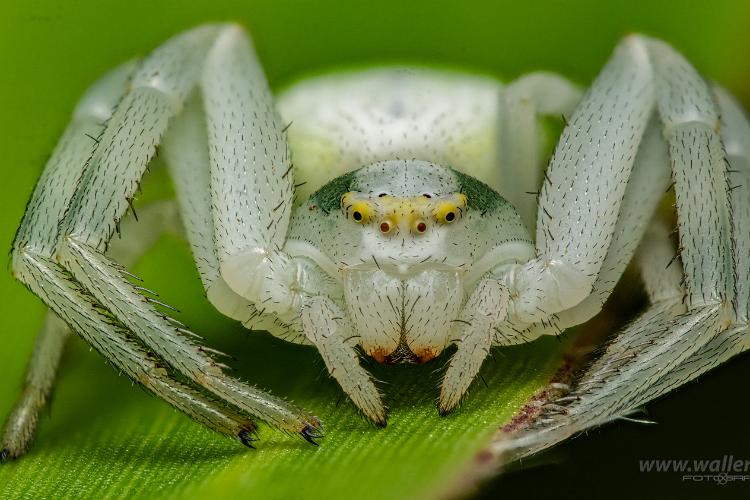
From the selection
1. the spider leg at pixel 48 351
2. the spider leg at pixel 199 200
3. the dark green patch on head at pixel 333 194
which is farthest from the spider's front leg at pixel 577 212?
the spider leg at pixel 48 351

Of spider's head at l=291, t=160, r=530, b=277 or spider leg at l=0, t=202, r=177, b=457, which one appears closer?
spider's head at l=291, t=160, r=530, b=277

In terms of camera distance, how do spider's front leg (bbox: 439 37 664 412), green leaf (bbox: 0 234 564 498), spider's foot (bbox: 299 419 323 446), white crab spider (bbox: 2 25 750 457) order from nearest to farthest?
green leaf (bbox: 0 234 564 498), spider's foot (bbox: 299 419 323 446), white crab spider (bbox: 2 25 750 457), spider's front leg (bbox: 439 37 664 412)

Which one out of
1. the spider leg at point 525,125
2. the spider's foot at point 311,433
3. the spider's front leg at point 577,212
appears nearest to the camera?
the spider's foot at point 311,433

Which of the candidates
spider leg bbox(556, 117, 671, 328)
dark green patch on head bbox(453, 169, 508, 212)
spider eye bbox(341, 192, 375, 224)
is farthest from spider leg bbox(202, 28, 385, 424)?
spider leg bbox(556, 117, 671, 328)

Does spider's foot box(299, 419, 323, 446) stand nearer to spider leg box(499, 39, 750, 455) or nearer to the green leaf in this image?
the green leaf

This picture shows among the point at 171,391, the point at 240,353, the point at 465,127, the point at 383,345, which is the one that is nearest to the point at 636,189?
the point at 465,127

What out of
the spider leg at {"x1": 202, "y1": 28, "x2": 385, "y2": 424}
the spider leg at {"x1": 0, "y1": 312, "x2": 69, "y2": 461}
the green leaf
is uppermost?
the spider leg at {"x1": 202, "y1": 28, "x2": 385, "y2": 424}

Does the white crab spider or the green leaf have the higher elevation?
the white crab spider

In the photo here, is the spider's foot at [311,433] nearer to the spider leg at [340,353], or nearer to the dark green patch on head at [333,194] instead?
the spider leg at [340,353]
